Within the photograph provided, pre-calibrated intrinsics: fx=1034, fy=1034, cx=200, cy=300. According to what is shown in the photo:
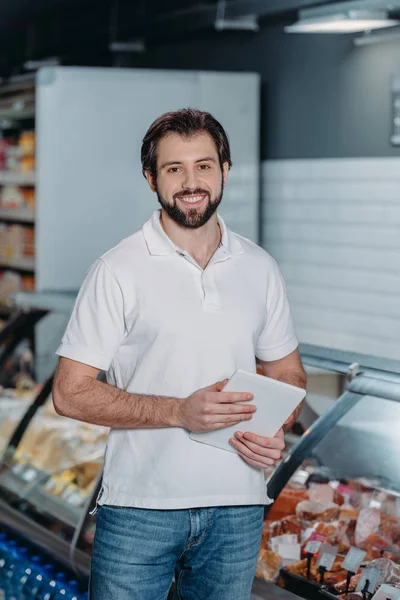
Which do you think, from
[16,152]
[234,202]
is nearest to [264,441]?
[234,202]

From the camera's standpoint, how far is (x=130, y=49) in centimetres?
687

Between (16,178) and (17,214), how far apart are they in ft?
0.80

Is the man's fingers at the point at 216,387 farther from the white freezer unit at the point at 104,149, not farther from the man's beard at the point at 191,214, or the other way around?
the white freezer unit at the point at 104,149

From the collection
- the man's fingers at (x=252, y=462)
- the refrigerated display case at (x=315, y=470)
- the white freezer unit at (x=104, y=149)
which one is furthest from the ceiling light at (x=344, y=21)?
the man's fingers at (x=252, y=462)

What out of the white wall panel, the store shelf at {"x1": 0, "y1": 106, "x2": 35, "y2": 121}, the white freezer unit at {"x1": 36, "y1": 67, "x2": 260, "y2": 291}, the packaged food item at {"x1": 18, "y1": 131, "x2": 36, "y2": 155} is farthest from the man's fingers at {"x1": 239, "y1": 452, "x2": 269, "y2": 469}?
the packaged food item at {"x1": 18, "y1": 131, "x2": 36, "y2": 155}

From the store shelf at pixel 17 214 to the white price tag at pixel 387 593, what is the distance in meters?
4.59

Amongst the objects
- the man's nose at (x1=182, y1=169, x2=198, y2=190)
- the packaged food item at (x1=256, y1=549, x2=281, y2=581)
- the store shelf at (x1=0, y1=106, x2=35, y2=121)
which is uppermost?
the store shelf at (x1=0, y1=106, x2=35, y2=121)

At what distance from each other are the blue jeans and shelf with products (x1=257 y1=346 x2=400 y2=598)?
17.1 inches

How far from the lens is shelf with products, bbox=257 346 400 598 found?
2.83m

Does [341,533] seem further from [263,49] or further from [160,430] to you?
[263,49]

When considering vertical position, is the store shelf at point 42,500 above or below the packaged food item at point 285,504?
below

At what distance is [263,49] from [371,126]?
1036mm

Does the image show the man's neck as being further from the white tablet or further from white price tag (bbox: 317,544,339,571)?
white price tag (bbox: 317,544,339,571)

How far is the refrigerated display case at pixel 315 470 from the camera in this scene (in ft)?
9.51
